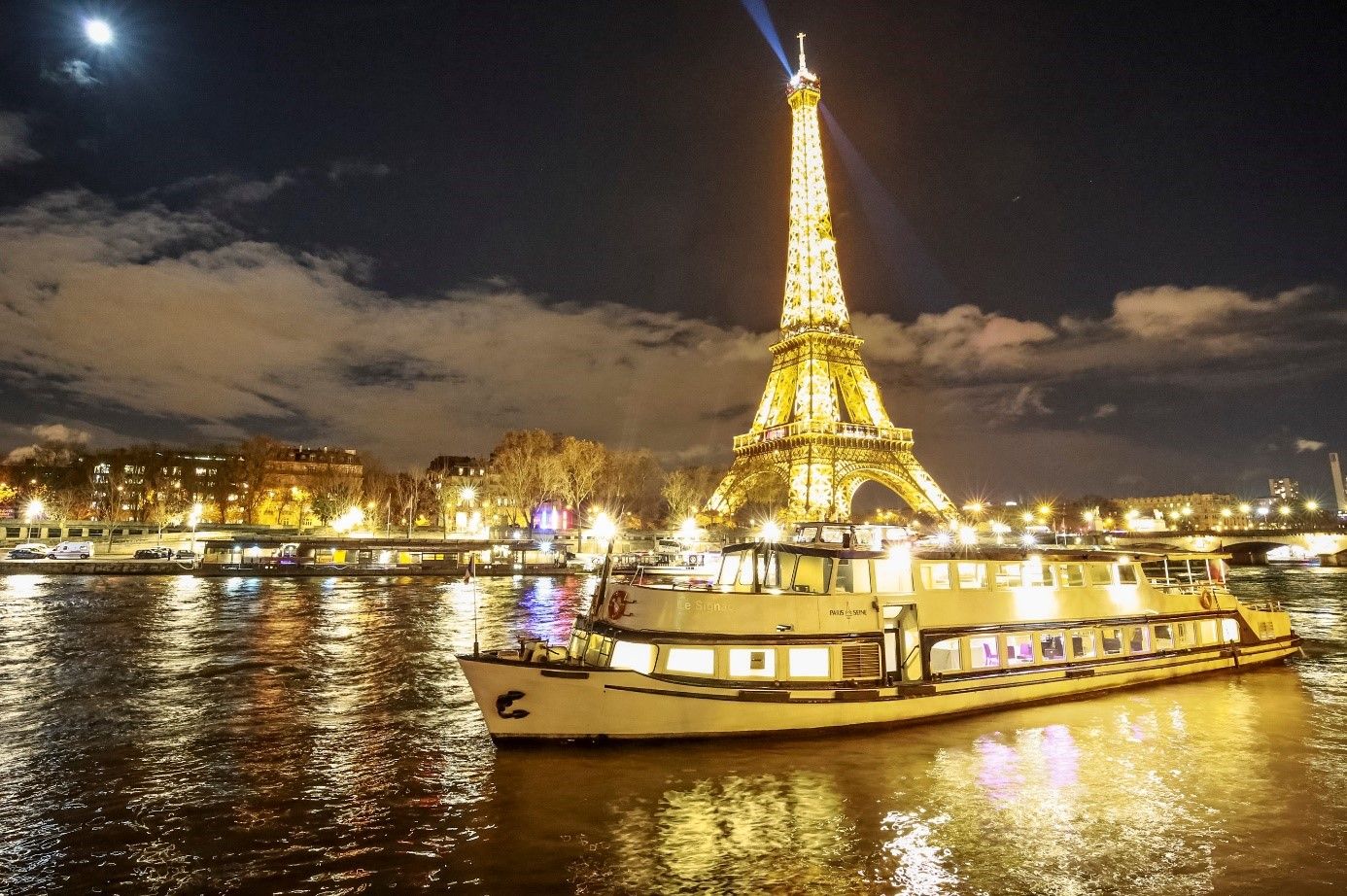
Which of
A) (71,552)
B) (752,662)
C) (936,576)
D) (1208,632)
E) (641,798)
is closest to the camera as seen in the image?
(641,798)

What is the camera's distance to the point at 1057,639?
19625 mm

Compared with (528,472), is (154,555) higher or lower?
lower

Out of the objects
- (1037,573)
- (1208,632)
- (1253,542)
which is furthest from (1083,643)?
(1253,542)

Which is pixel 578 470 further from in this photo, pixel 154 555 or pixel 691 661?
pixel 691 661

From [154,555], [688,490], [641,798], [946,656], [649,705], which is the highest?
[688,490]

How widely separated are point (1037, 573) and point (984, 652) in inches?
120

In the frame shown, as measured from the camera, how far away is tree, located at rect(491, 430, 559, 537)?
3620 inches

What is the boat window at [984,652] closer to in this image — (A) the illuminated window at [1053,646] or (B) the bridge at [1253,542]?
(A) the illuminated window at [1053,646]

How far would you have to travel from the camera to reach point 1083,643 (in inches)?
794

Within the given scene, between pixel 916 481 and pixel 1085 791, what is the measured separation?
61877mm

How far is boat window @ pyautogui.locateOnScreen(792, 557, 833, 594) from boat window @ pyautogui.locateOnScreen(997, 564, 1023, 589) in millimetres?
5174

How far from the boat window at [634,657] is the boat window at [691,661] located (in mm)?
354

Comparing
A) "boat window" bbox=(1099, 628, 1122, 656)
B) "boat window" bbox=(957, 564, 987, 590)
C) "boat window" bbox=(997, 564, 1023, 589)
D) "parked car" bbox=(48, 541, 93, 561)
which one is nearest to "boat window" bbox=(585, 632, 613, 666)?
"boat window" bbox=(957, 564, 987, 590)

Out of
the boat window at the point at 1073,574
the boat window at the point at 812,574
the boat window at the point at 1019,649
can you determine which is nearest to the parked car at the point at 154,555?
the boat window at the point at 812,574
